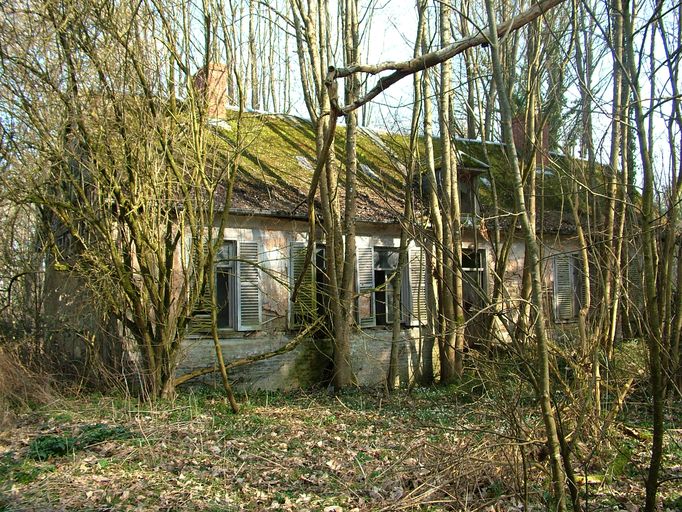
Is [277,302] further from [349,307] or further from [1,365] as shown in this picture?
[1,365]

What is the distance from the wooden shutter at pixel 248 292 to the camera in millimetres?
12617

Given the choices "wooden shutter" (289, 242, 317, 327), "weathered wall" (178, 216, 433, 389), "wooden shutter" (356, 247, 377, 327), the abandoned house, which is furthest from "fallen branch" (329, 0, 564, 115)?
"wooden shutter" (356, 247, 377, 327)

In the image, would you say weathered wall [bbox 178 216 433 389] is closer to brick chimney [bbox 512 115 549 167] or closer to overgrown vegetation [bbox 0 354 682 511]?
overgrown vegetation [bbox 0 354 682 511]

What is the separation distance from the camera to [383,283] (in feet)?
45.3

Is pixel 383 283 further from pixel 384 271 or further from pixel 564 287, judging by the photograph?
pixel 564 287

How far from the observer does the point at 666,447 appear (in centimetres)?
741

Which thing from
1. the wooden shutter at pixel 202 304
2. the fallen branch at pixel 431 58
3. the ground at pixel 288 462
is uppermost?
the fallen branch at pixel 431 58

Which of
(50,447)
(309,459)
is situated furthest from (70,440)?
(309,459)

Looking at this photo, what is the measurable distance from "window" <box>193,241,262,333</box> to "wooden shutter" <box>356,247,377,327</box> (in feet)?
7.38

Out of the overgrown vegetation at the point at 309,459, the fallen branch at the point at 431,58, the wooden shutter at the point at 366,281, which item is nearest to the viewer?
the fallen branch at the point at 431,58

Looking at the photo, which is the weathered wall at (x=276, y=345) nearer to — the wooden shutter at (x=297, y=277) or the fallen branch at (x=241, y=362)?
the wooden shutter at (x=297, y=277)

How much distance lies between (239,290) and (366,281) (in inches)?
111

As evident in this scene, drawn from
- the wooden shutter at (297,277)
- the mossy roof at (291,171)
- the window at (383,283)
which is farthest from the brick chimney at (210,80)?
the window at (383,283)

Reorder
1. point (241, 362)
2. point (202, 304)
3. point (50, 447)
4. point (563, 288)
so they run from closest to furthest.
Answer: point (50, 447), point (202, 304), point (241, 362), point (563, 288)
